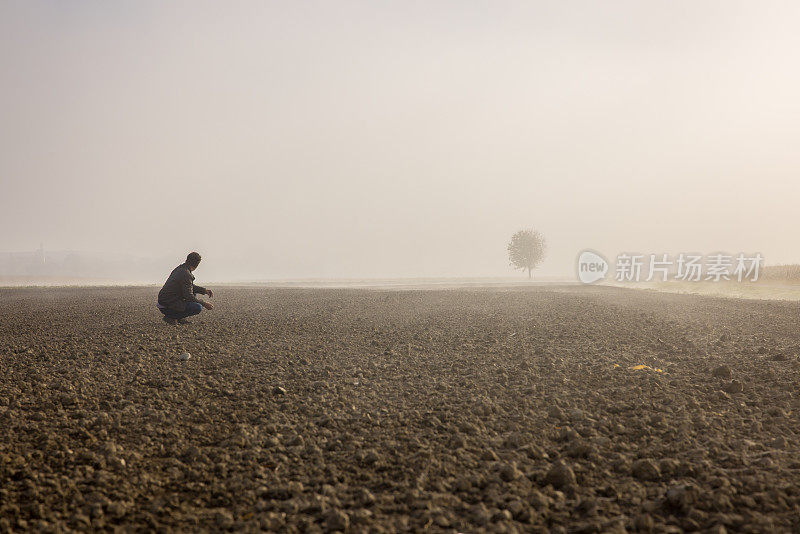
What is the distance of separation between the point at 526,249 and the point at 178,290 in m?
76.3

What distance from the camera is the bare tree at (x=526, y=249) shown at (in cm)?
8325

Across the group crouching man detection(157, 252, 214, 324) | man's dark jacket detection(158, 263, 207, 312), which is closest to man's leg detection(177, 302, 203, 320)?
crouching man detection(157, 252, 214, 324)

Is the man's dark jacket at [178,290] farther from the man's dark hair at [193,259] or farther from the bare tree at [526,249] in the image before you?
the bare tree at [526,249]

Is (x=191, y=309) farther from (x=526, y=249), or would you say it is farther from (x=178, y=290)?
(x=526, y=249)

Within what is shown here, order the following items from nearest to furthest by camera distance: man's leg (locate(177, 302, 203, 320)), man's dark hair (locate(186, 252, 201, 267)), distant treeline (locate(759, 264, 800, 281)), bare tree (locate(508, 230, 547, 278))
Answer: man's dark hair (locate(186, 252, 201, 267))
man's leg (locate(177, 302, 203, 320))
distant treeline (locate(759, 264, 800, 281))
bare tree (locate(508, 230, 547, 278))

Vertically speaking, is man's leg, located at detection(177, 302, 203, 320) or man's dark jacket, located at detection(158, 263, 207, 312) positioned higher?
man's dark jacket, located at detection(158, 263, 207, 312)

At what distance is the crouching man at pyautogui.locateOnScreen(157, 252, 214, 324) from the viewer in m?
12.3

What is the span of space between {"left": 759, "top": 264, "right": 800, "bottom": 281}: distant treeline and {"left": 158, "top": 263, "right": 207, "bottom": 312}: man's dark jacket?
3987cm

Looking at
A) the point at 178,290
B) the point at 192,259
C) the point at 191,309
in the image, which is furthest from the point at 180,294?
the point at 192,259

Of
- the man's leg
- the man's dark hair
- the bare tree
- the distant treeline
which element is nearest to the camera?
the man's dark hair

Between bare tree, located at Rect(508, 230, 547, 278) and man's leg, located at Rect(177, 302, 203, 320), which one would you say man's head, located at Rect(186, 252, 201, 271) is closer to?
man's leg, located at Rect(177, 302, 203, 320)

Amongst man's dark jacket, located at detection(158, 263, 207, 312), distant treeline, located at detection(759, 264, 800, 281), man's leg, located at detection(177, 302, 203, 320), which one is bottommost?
man's leg, located at detection(177, 302, 203, 320)

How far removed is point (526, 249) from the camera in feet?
273

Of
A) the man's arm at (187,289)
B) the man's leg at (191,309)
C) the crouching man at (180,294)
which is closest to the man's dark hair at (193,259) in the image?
the crouching man at (180,294)
